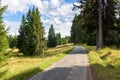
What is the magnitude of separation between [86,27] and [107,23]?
4.29m

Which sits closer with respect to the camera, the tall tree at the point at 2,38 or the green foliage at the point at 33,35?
the tall tree at the point at 2,38

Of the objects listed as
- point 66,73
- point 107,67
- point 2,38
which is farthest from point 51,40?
point 66,73

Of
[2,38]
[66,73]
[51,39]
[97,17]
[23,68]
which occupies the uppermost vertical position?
[97,17]

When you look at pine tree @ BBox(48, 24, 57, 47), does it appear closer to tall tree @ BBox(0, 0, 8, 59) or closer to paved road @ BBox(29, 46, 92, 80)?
paved road @ BBox(29, 46, 92, 80)

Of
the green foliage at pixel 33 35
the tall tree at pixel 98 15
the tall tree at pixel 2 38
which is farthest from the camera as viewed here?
the green foliage at pixel 33 35

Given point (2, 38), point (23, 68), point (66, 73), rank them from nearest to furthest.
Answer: point (66, 73) → point (2, 38) → point (23, 68)

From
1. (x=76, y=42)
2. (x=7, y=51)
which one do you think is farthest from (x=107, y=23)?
(x=76, y=42)

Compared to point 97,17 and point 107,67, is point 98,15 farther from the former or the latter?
point 107,67

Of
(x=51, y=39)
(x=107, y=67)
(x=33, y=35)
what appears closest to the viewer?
(x=107, y=67)

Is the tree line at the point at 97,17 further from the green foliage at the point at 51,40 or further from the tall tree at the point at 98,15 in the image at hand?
the green foliage at the point at 51,40

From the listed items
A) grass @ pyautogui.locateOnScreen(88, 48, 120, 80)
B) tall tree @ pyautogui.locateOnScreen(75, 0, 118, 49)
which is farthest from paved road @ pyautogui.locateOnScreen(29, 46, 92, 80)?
tall tree @ pyautogui.locateOnScreen(75, 0, 118, 49)

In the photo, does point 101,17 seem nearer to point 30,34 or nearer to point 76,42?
point 30,34

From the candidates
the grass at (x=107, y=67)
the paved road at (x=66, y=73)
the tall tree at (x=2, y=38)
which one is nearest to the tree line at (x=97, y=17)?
the grass at (x=107, y=67)

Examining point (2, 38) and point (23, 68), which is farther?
point (23, 68)
